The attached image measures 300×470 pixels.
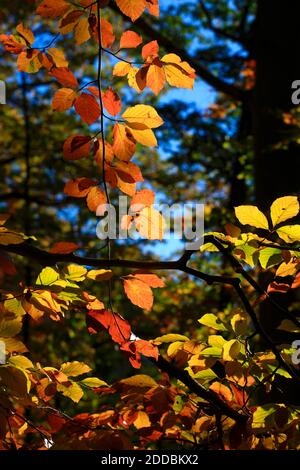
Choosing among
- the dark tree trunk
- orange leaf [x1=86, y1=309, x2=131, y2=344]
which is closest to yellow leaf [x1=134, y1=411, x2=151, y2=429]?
orange leaf [x1=86, y1=309, x2=131, y2=344]

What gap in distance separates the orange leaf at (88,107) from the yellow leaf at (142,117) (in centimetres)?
8

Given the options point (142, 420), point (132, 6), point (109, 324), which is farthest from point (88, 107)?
point (142, 420)

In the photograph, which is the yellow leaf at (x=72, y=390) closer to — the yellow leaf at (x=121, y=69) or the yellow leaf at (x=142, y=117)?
the yellow leaf at (x=142, y=117)

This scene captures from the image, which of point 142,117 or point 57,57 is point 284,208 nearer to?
point 142,117

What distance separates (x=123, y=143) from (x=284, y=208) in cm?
49

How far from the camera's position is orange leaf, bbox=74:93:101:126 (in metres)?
1.41

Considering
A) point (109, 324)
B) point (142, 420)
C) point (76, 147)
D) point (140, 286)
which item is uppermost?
point (76, 147)

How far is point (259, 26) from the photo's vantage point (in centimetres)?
431

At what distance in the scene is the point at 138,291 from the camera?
1.45 m

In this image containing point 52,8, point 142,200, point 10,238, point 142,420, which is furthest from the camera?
point 142,420

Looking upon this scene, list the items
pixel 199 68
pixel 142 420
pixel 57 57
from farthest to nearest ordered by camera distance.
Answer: pixel 199 68 < pixel 142 420 < pixel 57 57

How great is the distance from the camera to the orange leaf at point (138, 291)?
1.45 m
